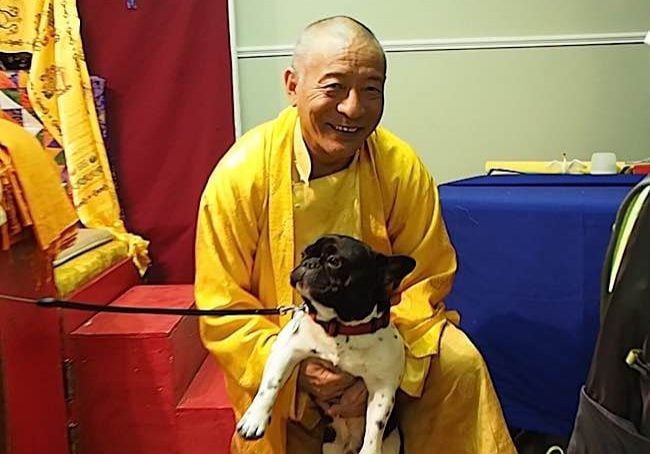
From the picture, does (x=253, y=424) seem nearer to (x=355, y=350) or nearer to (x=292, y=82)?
(x=355, y=350)

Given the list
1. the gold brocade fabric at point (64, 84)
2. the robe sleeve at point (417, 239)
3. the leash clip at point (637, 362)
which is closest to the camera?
the leash clip at point (637, 362)

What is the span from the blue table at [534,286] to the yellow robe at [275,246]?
316 millimetres

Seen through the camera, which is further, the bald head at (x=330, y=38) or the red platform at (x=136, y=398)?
the red platform at (x=136, y=398)

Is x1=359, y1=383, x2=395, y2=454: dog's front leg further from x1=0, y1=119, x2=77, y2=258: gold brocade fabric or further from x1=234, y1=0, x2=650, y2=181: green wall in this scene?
x1=234, y1=0, x2=650, y2=181: green wall

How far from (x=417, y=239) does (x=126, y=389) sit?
821 mm

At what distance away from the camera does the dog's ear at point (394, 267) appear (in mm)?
1282

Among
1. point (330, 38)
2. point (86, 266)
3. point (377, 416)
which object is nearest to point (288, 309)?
point (377, 416)

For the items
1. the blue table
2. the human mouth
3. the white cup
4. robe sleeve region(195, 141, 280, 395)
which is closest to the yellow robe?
robe sleeve region(195, 141, 280, 395)

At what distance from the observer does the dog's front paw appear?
1242 mm

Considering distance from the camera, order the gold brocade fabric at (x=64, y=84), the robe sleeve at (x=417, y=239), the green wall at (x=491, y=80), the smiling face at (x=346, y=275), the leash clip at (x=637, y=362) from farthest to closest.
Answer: the green wall at (x=491, y=80) < the gold brocade fabric at (x=64, y=84) < the robe sleeve at (x=417, y=239) < the smiling face at (x=346, y=275) < the leash clip at (x=637, y=362)

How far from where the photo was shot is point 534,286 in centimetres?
173

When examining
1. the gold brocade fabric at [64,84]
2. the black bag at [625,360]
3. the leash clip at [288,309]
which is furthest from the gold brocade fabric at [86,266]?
the black bag at [625,360]

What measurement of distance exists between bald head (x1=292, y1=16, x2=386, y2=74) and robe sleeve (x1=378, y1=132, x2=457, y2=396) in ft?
0.78

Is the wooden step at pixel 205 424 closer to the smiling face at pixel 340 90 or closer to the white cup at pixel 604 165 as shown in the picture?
the smiling face at pixel 340 90
